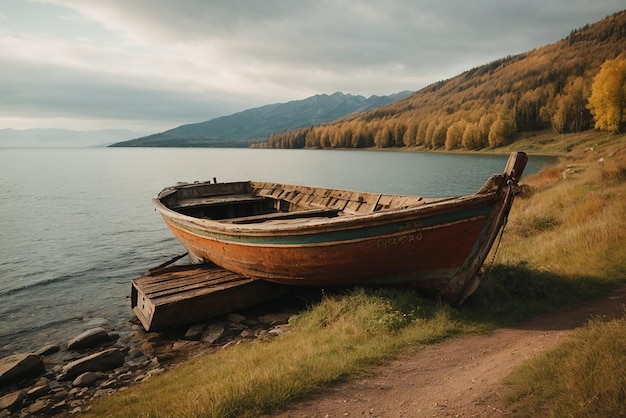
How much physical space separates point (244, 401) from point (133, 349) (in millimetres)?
5295

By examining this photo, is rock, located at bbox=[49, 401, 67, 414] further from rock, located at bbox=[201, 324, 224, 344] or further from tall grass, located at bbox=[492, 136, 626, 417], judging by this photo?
tall grass, located at bbox=[492, 136, 626, 417]

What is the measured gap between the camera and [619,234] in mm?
10070

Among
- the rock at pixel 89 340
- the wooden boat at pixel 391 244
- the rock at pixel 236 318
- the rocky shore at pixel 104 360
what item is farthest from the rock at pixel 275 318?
the rock at pixel 89 340

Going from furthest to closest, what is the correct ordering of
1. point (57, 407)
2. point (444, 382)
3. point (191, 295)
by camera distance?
point (191, 295), point (57, 407), point (444, 382)

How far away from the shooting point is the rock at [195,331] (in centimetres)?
862

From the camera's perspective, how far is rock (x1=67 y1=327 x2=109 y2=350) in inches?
349

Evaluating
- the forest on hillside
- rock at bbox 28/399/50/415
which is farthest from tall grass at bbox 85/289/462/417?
the forest on hillside

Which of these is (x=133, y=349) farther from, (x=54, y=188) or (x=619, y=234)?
(x=54, y=188)

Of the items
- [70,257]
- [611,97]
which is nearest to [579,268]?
[70,257]

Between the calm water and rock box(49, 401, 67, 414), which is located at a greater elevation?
rock box(49, 401, 67, 414)

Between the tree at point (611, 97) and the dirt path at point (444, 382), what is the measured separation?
73341 millimetres

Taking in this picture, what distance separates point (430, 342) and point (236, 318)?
4.88 m

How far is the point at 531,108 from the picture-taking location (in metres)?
95.4

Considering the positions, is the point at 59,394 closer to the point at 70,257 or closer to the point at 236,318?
the point at 236,318
